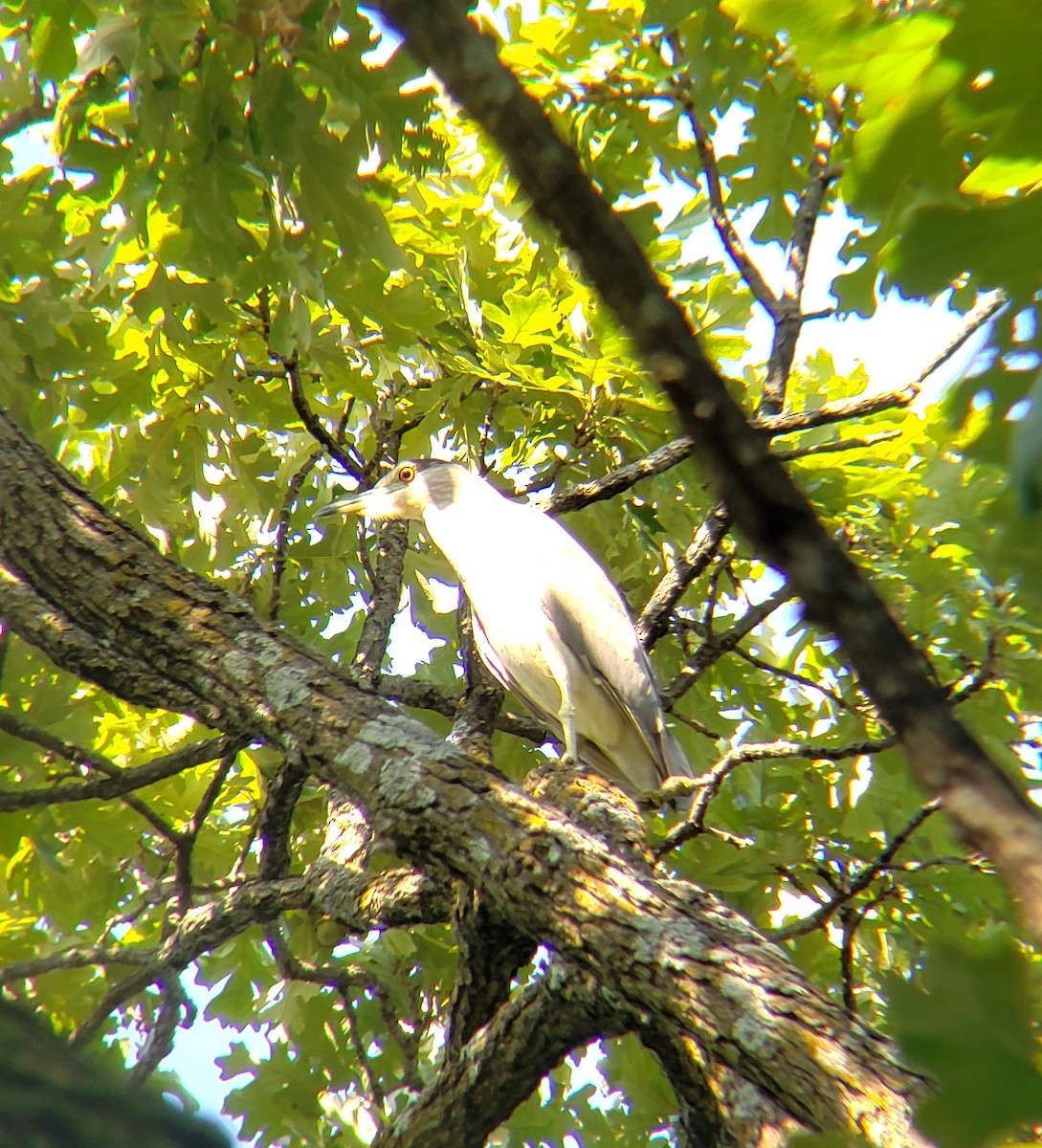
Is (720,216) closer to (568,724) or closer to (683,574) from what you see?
(683,574)

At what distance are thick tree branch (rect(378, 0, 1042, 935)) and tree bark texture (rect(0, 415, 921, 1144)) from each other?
149 cm

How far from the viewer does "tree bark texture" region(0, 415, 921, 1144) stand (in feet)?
6.57

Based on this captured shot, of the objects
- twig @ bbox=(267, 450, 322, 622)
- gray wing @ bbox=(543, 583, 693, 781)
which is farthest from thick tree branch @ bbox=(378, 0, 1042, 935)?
gray wing @ bbox=(543, 583, 693, 781)

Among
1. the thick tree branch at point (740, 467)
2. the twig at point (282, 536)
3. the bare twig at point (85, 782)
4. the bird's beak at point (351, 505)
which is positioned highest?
the bird's beak at point (351, 505)

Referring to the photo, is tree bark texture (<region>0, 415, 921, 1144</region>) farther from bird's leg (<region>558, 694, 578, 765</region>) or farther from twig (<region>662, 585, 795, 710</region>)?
bird's leg (<region>558, 694, 578, 765</region>)

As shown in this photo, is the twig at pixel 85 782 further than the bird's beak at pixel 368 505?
No

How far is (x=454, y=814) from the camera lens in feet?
8.34

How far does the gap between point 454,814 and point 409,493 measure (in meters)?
2.33

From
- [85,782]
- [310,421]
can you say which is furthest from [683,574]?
[85,782]

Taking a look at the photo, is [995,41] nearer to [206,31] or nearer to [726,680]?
[206,31]

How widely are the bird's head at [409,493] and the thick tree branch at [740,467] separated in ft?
12.2

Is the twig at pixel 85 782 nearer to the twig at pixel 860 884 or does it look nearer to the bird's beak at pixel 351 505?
the bird's beak at pixel 351 505

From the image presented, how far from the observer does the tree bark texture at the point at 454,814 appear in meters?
2.00

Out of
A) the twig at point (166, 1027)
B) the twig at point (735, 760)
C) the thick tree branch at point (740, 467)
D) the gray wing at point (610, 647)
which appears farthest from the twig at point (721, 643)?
the thick tree branch at point (740, 467)
